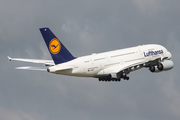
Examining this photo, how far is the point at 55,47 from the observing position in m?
66.8

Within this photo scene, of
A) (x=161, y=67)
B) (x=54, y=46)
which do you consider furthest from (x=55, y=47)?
(x=161, y=67)

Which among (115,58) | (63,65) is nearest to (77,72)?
(63,65)

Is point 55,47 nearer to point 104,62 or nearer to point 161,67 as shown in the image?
point 104,62

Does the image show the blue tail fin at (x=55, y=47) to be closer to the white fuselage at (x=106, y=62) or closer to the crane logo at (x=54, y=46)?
the crane logo at (x=54, y=46)

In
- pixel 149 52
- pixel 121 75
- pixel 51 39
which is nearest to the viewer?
pixel 51 39

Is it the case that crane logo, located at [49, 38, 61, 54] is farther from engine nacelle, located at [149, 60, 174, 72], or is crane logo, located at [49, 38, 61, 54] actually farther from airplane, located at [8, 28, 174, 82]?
engine nacelle, located at [149, 60, 174, 72]

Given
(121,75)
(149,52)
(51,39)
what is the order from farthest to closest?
1. (149,52)
2. (121,75)
3. (51,39)

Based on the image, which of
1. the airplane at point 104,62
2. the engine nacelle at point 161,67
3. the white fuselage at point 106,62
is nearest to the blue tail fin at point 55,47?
the airplane at point 104,62

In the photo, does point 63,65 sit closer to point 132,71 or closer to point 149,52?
point 132,71

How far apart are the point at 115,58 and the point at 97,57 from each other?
3.31m

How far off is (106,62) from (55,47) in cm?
915

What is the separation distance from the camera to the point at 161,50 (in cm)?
7788

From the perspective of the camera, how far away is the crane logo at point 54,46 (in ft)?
218

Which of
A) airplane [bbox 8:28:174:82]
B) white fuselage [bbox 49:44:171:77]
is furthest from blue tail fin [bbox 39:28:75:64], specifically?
white fuselage [bbox 49:44:171:77]
